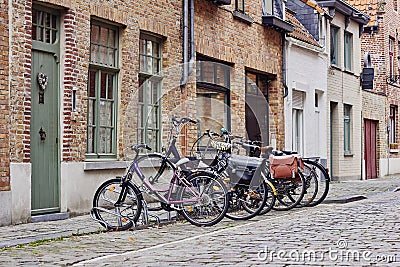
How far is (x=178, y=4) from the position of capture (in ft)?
54.3

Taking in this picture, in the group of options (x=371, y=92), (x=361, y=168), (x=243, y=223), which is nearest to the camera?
(x=243, y=223)

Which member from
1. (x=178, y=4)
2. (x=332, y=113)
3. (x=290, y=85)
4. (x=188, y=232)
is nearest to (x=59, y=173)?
(x=188, y=232)

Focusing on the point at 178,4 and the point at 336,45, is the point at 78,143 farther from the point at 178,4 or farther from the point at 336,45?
the point at 336,45

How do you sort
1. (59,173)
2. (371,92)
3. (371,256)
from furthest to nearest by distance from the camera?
(371,92) < (59,173) < (371,256)

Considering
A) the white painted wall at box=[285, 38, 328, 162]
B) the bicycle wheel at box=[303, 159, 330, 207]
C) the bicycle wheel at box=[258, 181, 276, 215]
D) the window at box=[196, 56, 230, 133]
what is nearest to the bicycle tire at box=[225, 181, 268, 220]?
the bicycle wheel at box=[258, 181, 276, 215]

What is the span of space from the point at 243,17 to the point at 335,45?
8.37 meters

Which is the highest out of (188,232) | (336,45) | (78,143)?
(336,45)

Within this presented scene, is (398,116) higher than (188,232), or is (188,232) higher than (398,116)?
(398,116)

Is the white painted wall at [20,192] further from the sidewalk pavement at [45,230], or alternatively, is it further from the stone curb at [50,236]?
the stone curb at [50,236]

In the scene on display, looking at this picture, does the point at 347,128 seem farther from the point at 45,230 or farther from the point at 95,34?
the point at 45,230

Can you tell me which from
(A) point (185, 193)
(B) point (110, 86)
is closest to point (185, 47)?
(B) point (110, 86)

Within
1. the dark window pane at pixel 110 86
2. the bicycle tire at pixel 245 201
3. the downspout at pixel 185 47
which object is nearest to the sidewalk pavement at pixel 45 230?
the bicycle tire at pixel 245 201

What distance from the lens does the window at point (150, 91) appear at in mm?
15320

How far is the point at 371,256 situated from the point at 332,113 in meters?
19.0
